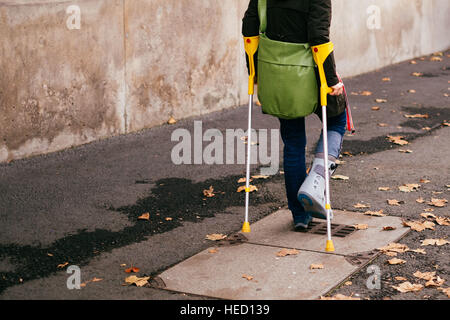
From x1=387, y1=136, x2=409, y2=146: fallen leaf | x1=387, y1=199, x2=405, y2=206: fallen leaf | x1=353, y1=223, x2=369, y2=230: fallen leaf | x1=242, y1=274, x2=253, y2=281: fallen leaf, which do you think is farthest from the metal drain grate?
x1=387, y1=136, x2=409, y2=146: fallen leaf

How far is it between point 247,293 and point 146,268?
0.85 meters

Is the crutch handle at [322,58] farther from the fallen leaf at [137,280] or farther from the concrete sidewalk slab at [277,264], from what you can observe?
the fallen leaf at [137,280]

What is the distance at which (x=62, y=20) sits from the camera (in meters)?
8.46

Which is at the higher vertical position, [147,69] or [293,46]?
[293,46]

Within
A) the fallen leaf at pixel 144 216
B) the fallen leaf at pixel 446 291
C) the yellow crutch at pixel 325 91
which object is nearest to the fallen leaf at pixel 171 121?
the fallen leaf at pixel 144 216

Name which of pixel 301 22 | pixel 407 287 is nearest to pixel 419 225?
pixel 407 287

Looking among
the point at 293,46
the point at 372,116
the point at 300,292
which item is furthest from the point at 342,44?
the point at 300,292

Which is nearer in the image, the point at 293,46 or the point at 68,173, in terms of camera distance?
the point at 293,46

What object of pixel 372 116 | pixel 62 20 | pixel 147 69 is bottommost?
pixel 372 116

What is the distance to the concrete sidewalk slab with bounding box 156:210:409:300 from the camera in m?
4.98

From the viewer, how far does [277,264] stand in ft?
17.7

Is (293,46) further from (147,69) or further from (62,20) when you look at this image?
(147,69)

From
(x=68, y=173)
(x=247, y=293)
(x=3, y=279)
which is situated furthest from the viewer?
(x=68, y=173)

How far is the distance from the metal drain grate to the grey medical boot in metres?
0.32
